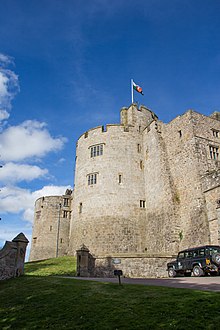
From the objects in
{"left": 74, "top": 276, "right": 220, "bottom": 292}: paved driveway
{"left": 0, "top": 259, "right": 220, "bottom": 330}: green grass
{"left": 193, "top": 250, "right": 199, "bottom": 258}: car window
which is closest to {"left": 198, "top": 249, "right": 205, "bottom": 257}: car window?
{"left": 193, "top": 250, "right": 199, "bottom": 258}: car window

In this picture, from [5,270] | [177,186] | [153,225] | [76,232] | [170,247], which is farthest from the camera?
[76,232]

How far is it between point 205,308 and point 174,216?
59.5 feet

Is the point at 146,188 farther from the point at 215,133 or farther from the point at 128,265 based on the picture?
the point at 128,265

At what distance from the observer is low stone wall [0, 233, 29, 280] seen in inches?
636

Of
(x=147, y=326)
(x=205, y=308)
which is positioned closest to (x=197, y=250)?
(x=205, y=308)

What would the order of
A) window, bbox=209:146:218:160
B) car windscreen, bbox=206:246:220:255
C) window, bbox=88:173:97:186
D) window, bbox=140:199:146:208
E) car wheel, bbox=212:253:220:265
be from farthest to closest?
window, bbox=88:173:97:186 < window, bbox=140:199:146:208 < window, bbox=209:146:218:160 < car windscreen, bbox=206:246:220:255 < car wheel, bbox=212:253:220:265

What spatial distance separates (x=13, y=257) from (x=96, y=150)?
58.4 ft

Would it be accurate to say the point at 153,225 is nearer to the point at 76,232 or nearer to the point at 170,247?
the point at 170,247

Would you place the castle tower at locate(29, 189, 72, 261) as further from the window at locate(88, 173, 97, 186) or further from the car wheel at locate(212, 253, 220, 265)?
the car wheel at locate(212, 253, 220, 265)

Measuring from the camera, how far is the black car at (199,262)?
15.0 meters

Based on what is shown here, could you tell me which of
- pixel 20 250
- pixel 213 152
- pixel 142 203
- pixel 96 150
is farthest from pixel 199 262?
pixel 96 150

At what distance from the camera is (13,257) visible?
16.7m

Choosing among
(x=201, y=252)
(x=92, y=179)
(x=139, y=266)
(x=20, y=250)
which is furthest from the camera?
(x=92, y=179)

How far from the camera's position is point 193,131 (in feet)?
82.6
